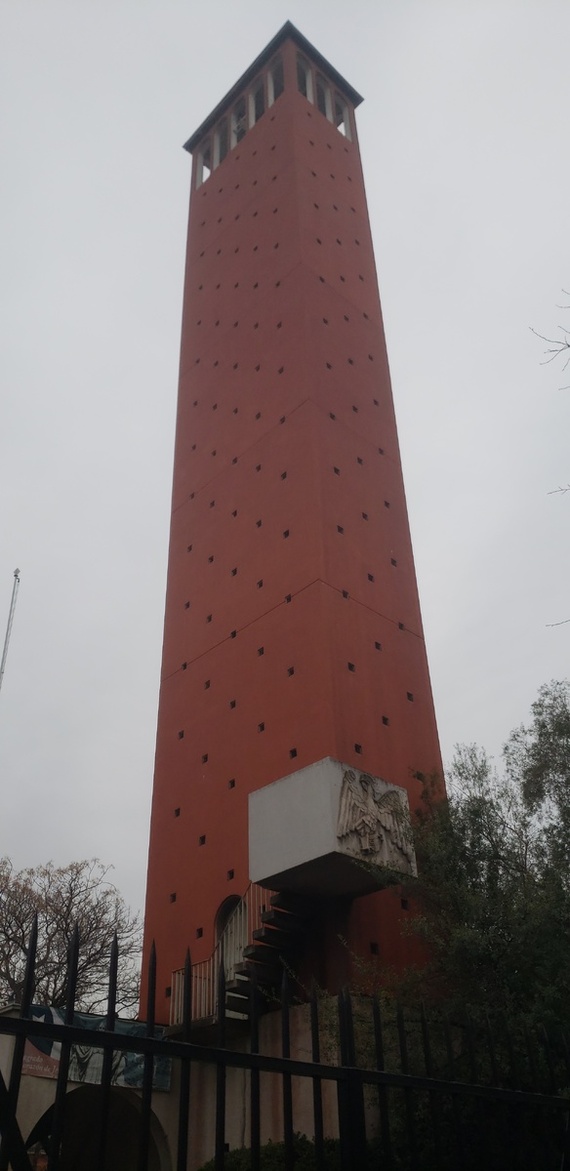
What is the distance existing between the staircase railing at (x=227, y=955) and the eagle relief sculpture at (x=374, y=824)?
2.01 m

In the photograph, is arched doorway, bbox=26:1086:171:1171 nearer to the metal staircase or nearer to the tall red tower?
the tall red tower

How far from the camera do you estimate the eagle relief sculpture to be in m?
12.9

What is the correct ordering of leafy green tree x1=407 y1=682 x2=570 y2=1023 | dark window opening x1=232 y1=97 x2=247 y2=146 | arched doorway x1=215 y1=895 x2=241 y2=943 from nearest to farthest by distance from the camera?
leafy green tree x1=407 y1=682 x2=570 y2=1023 < arched doorway x1=215 y1=895 x2=241 y2=943 < dark window opening x1=232 y1=97 x2=247 y2=146

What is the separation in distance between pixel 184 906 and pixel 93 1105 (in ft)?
12.1

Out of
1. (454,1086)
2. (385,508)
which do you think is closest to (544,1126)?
(454,1086)

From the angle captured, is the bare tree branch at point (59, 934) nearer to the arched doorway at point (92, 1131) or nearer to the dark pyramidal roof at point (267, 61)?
the arched doorway at point (92, 1131)

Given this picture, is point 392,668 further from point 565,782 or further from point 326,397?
point 326,397

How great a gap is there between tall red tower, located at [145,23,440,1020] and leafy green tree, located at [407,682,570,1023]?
849mm

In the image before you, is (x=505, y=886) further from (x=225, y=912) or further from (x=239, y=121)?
(x=239, y=121)

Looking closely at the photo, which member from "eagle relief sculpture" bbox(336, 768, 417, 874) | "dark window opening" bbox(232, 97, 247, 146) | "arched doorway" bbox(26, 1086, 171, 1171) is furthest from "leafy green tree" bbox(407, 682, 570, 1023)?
"dark window opening" bbox(232, 97, 247, 146)

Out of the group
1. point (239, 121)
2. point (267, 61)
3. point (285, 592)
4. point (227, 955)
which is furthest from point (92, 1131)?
point (267, 61)

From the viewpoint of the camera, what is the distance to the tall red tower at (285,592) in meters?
13.7

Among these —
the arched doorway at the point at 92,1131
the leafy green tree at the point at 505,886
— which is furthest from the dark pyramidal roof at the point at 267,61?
the arched doorway at the point at 92,1131

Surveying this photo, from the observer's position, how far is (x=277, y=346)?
21844 mm
